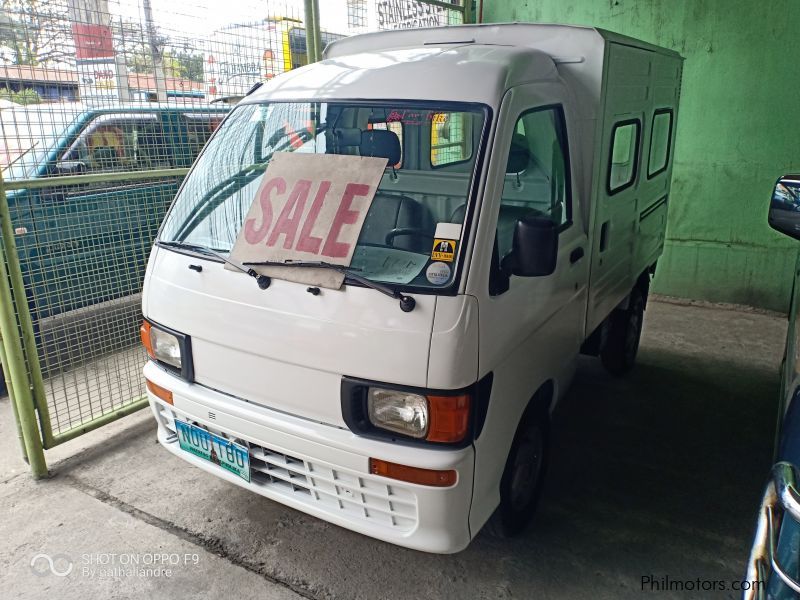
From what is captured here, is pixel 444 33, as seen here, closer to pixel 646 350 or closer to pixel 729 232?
pixel 646 350

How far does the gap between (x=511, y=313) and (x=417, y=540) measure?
2.98 ft

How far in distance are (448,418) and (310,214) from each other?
0.93 meters

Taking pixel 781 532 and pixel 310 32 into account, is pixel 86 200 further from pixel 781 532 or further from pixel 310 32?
pixel 781 532

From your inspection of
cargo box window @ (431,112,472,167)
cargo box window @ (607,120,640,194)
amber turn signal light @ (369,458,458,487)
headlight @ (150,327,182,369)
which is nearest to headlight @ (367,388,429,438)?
amber turn signal light @ (369,458,458,487)

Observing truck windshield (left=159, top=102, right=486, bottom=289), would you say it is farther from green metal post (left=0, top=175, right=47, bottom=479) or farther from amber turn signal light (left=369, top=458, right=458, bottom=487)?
green metal post (left=0, top=175, right=47, bottom=479)

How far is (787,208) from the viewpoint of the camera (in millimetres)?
2447

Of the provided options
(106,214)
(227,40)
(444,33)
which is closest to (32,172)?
(106,214)

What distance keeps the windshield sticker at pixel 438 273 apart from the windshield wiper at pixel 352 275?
0.37 feet

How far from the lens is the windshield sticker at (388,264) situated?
2266mm

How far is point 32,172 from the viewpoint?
3533 mm

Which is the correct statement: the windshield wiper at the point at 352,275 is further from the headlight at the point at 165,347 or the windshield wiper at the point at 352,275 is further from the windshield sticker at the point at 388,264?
the headlight at the point at 165,347

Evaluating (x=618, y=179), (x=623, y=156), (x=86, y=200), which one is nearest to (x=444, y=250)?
(x=618, y=179)

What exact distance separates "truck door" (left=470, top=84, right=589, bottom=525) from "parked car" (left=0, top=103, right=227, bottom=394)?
235cm

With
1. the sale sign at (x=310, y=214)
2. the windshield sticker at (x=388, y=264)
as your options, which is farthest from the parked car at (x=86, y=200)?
the windshield sticker at (x=388, y=264)
